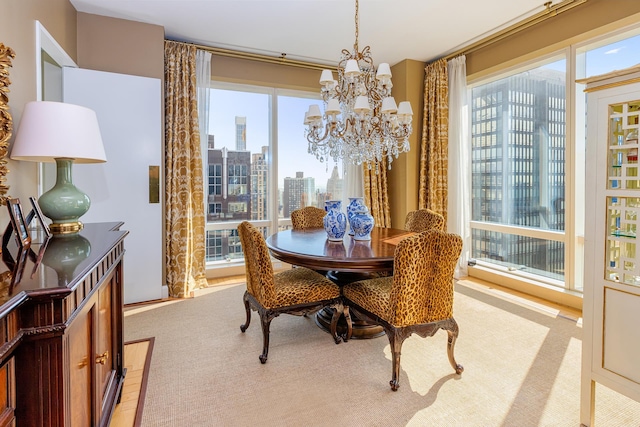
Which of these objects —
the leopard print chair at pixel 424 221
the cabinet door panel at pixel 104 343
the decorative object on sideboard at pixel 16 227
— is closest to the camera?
the decorative object on sideboard at pixel 16 227

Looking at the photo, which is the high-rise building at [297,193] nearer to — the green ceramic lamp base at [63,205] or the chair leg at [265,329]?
the chair leg at [265,329]

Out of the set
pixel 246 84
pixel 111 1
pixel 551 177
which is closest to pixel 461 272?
pixel 551 177

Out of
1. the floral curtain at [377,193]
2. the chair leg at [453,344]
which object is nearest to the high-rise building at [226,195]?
the floral curtain at [377,193]

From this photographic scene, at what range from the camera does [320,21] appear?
11.5 ft

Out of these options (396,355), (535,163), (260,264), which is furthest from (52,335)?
(535,163)

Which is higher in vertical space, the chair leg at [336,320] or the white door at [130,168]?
the white door at [130,168]

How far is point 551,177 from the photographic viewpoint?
3.61 meters

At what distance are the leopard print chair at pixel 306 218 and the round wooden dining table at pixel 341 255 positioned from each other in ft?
1.04

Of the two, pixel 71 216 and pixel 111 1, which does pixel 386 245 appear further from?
pixel 111 1

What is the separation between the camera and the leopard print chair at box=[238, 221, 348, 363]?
2264 millimetres

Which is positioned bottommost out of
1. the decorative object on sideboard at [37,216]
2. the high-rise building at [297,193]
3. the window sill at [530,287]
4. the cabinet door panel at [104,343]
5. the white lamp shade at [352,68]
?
the window sill at [530,287]

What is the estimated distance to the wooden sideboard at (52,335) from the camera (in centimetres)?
83

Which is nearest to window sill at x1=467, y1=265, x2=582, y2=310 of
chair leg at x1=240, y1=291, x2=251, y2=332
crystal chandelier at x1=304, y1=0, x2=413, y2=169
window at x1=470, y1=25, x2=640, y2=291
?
window at x1=470, y1=25, x2=640, y2=291

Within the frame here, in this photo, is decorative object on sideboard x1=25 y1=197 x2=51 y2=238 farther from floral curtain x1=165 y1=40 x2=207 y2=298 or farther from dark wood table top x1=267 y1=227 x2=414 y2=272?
floral curtain x1=165 y1=40 x2=207 y2=298
